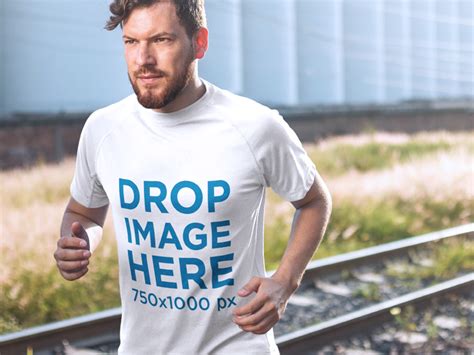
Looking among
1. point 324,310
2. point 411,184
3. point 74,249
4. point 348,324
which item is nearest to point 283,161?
point 74,249

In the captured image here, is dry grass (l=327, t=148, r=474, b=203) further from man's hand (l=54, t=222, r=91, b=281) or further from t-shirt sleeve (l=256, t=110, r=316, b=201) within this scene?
man's hand (l=54, t=222, r=91, b=281)

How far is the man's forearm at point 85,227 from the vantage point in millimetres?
2289

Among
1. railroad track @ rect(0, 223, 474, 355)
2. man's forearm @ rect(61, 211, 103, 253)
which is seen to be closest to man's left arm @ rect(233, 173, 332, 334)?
man's forearm @ rect(61, 211, 103, 253)

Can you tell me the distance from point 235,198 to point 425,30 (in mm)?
25958

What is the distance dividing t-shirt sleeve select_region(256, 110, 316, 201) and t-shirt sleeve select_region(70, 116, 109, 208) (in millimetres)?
484

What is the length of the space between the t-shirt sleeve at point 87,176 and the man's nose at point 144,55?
32cm

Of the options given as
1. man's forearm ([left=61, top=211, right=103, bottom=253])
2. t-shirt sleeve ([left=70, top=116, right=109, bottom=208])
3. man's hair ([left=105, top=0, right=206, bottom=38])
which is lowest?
man's forearm ([left=61, top=211, right=103, bottom=253])

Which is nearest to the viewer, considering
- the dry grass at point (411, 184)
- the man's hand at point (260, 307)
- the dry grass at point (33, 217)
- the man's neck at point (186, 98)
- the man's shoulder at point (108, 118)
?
the man's hand at point (260, 307)

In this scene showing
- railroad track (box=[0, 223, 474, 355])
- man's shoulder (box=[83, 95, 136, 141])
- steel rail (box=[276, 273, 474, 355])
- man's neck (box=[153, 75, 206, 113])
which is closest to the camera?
man's neck (box=[153, 75, 206, 113])

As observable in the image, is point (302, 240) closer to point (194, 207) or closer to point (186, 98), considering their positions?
point (194, 207)

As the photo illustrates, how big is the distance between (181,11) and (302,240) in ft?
2.25

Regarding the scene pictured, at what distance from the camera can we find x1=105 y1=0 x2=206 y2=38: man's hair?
6.64ft

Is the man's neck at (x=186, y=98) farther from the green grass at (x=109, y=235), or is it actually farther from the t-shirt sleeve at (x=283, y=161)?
the green grass at (x=109, y=235)

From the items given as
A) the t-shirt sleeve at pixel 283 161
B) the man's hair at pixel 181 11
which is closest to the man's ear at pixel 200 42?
the man's hair at pixel 181 11
